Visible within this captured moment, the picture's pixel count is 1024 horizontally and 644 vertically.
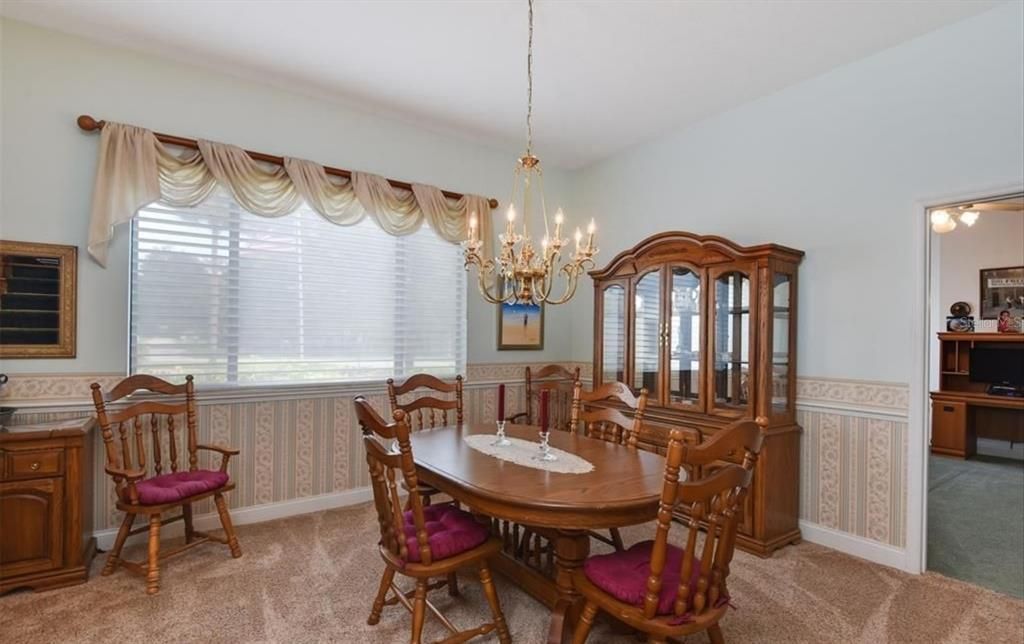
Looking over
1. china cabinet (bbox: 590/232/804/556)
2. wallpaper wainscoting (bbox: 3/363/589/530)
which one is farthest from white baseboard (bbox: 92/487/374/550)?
china cabinet (bbox: 590/232/804/556)

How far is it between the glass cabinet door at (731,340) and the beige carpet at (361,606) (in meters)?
0.94

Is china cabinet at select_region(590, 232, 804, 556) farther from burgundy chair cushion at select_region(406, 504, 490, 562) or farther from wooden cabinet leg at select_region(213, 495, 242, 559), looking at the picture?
wooden cabinet leg at select_region(213, 495, 242, 559)

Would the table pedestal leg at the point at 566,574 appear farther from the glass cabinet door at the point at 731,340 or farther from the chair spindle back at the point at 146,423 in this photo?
the chair spindle back at the point at 146,423

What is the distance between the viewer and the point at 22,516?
244 centimetres

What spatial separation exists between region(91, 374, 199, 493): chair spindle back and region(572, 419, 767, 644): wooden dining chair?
2465 millimetres

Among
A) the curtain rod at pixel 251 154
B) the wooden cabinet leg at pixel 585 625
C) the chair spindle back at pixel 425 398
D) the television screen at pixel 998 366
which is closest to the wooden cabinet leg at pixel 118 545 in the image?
the chair spindle back at pixel 425 398

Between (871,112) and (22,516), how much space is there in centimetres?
494

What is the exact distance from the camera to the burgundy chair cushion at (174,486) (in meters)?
2.56

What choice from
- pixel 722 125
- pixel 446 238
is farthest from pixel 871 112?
pixel 446 238

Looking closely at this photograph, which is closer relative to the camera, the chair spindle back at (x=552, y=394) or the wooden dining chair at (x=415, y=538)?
the wooden dining chair at (x=415, y=538)

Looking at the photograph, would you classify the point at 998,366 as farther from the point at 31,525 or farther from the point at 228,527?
the point at 31,525

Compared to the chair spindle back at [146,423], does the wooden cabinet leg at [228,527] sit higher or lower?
lower

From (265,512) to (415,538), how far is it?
1.96 metres

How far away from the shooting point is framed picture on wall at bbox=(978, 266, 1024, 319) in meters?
5.28
